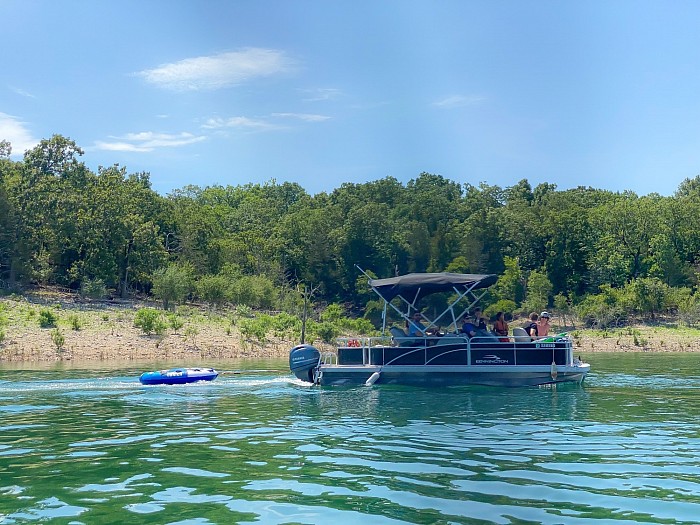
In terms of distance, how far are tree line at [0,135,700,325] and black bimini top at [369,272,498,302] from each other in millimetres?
40687

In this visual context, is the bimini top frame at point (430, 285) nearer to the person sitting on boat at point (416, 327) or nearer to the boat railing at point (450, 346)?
the person sitting on boat at point (416, 327)

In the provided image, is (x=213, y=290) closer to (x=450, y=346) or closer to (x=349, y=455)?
(x=450, y=346)

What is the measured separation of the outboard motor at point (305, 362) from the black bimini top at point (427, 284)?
3067 mm

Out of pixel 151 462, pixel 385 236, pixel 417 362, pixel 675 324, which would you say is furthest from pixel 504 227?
pixel 151 462

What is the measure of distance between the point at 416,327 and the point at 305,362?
3.81m

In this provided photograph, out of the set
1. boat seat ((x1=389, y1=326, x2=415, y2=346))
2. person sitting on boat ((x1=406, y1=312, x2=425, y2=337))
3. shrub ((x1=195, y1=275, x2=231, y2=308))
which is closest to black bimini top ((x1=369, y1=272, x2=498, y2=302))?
person sitting on boat ((x1=406, y1=312, x2=425, y2=337))

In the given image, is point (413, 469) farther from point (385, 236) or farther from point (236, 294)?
point (385, 236)

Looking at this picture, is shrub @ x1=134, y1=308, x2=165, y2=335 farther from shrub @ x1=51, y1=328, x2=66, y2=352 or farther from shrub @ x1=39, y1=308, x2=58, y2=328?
shrub @ x1=51, y1=328, x2=66, y2=352

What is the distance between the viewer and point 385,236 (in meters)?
94.3

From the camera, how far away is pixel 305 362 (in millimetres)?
27016

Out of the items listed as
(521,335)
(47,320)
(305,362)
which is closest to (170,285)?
(47,320)

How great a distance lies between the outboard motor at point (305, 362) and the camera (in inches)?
1064

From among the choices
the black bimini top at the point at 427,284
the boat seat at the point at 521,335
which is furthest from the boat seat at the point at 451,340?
the boat seat at the point at 521,335

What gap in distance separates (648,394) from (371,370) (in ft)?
27.4
